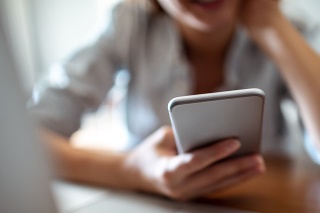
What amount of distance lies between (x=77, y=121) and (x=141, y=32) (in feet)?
0.70

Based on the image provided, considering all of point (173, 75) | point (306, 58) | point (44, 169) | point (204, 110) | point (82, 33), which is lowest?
point (44, 169)

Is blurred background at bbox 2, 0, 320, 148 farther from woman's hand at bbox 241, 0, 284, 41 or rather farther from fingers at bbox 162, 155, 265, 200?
fingers at bbox 162, 155, 265, 200

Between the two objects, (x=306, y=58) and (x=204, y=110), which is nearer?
(x=204, y=110)

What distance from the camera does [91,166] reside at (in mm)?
611

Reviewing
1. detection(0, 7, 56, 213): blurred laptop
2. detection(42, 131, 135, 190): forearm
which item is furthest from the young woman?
detection(0, 7, 56, 213): blurred laptop

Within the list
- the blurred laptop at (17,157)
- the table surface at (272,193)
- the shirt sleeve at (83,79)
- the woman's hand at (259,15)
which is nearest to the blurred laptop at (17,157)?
the blurred laptop at (17,157)

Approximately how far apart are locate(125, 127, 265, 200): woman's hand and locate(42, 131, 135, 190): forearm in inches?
0.9

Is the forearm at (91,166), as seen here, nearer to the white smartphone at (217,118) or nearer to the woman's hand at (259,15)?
the white smartphone at (217,118)

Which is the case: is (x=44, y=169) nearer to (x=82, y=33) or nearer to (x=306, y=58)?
(x=306, y=58)

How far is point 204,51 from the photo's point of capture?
2.85 feet

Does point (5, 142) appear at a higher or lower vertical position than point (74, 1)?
lower

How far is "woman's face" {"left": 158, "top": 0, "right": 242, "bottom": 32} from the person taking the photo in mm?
723

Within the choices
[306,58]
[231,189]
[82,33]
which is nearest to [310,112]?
[306,58]

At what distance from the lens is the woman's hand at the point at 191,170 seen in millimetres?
501
